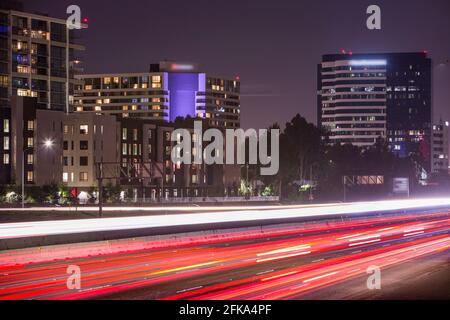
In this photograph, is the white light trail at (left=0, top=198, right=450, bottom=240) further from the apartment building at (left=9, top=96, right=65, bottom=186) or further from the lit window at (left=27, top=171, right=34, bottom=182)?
the lit window at (left=27, top=171, right=34, bottom=182)

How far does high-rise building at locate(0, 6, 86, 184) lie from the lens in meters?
153

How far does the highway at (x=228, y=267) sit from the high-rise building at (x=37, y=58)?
11985 centimetres

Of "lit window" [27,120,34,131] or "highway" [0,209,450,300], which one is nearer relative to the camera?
"highway" [0,209,450,300]

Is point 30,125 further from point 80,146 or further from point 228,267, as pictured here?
point 228,267

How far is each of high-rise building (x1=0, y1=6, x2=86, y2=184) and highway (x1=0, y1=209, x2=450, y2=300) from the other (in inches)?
4718

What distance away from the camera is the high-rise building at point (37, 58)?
153 m

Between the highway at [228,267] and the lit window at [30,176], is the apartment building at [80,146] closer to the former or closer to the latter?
the lit window at [30,176]

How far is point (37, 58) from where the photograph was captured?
6196 inches

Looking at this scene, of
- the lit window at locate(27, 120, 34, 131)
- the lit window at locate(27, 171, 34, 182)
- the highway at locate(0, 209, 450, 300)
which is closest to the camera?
the highway at locate(0, 209, 450, 300)

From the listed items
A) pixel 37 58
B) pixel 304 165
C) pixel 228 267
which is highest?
pixel 37 58

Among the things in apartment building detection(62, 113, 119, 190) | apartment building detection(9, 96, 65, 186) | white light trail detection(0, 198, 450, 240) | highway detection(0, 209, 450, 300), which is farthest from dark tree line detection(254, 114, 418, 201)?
highway detection(0, 209, 450, 300)

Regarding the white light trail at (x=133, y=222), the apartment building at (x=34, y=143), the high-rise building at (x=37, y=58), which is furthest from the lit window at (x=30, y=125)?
the white light trail at (x=133, y=222)

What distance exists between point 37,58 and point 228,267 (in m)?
139

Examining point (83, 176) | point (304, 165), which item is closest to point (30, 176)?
point (83, 176)
